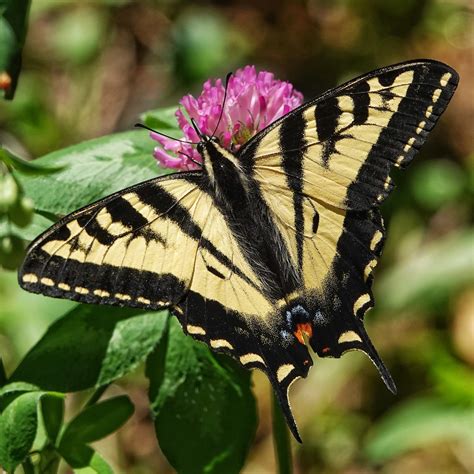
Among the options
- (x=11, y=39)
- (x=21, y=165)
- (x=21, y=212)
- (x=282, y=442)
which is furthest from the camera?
(x=282, y=442)

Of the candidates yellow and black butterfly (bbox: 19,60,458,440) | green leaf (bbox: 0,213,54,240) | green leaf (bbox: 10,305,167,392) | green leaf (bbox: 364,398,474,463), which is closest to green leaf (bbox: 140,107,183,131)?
yellow and black butterfly (bbox: 19,60,458,440)

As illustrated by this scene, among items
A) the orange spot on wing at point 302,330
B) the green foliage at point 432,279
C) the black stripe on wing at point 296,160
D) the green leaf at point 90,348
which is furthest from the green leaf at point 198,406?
the green foliage at point 432,279

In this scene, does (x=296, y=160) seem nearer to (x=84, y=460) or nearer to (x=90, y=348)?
(x=90, y=348)

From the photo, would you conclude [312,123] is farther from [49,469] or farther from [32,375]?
[49,469]

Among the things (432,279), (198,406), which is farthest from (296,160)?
(432,279)

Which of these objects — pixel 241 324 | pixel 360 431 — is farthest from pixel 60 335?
pixel 360 431

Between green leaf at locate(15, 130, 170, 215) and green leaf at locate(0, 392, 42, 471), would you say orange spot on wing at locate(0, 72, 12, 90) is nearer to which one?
green leaf at locate(15, 130, 170, 215)

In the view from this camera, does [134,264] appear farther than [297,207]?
No
